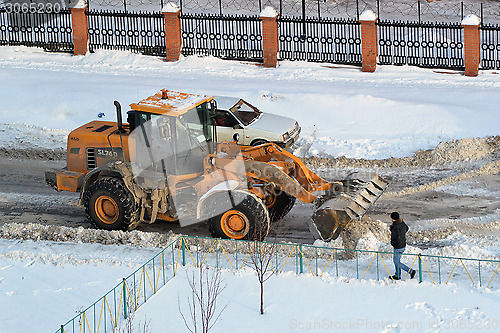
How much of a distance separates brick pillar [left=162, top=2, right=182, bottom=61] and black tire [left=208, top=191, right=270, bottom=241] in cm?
1276

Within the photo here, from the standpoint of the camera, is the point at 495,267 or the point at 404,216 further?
the point at 404,216

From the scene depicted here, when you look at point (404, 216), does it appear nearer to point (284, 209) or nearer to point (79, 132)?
point (284, 209)

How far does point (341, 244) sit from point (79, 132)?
5696 millimetres

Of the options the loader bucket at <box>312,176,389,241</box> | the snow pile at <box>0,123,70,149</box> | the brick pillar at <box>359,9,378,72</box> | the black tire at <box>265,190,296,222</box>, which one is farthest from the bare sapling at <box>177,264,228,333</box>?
the brick pillar at <box>359,9,378,72</box>

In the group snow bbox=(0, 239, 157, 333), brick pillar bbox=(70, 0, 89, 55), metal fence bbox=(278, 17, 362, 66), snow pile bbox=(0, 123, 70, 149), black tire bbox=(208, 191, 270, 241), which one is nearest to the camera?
snow bbox=(0, 239, 157, 333)

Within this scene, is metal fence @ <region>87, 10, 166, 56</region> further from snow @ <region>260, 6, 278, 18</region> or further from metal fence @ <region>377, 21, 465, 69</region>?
metal fence @ <region>377, 21, 465, 69</region>

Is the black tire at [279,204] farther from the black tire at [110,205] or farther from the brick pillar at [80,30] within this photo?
the brick pillar at [80,30]

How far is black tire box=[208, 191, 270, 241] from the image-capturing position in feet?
49.7

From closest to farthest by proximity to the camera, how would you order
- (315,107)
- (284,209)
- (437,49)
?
(284,209) → (315,107) → (437,49)

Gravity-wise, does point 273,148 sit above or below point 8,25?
below

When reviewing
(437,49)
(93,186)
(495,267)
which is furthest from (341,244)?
(437,49)

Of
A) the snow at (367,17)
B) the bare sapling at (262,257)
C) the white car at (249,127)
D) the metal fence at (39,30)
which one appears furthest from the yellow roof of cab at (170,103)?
the metal fence at (39,30)

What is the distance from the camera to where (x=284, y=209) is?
1669 cm

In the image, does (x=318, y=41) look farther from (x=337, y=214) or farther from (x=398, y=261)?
(x=398, y=261)
